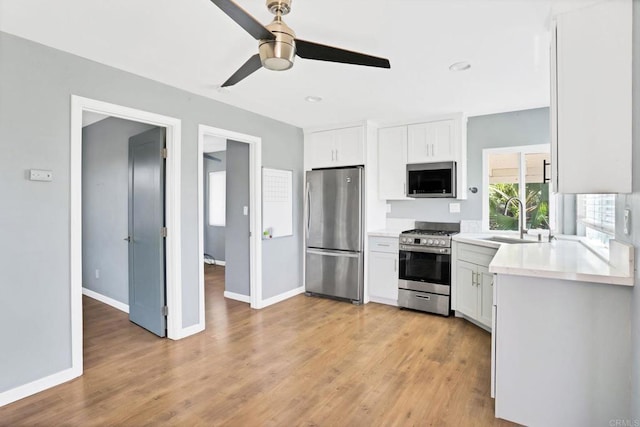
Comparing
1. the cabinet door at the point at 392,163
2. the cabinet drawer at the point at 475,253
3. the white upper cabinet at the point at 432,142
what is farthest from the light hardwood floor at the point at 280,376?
the white upper cabinet at the point at 432,142

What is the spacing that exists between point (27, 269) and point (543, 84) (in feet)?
14.2

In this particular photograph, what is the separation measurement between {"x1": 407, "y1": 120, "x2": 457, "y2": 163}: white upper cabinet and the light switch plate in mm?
3650

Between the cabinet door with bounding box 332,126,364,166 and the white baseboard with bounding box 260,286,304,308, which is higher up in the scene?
the cabinet door with bounding box 332,126,364,166

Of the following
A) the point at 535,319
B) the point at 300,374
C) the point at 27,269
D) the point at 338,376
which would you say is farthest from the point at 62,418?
the point at 535,319

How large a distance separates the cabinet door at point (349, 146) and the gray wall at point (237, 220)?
121 cm

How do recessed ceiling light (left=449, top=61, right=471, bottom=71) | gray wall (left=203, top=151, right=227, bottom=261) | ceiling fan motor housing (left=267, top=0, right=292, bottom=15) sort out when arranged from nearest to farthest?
1. ceiling fan motor housing (left=267, top=0, right=292, bottom=15)
2. recessed ceiling light (left=449, top=61, right=471, bottom=71)
3. gray wall (left=203, top=151, right=227, bottom=261)

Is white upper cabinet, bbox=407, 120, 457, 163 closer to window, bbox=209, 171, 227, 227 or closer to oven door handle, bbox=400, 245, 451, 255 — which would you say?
oven door handle, bbox=400, 245, 451, 255

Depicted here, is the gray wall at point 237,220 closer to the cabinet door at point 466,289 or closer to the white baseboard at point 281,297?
the white baseboard at point 281,297

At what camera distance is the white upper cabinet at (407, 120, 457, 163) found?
4008 millimetres

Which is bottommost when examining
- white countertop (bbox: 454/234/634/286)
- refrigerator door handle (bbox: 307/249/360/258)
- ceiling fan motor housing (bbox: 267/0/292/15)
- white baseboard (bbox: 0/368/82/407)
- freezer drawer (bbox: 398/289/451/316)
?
white baseboard (bbox: 0/368/82/407)

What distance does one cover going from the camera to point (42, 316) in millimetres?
2324

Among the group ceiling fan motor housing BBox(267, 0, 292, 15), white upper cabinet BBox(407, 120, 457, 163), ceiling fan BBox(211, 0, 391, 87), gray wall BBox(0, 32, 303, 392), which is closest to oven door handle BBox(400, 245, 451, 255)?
white upper cabinet BBox(407, 120, 457, 163)

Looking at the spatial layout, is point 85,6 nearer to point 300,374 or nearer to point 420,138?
point 300,374

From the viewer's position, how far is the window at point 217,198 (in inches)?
283
